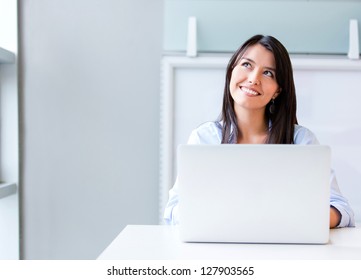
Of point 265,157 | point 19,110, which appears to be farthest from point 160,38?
point 265,157

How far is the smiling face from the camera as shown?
1.41m

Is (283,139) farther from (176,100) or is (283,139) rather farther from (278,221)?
(278,221)

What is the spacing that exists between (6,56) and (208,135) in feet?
2.83

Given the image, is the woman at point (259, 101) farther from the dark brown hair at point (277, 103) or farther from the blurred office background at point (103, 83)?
the blurred office background at point (103, 83)

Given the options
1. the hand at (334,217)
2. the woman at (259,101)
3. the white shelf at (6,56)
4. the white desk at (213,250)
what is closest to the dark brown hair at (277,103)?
the woman at (259,101)

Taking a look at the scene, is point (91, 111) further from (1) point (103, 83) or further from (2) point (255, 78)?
(2) point (255, 78)

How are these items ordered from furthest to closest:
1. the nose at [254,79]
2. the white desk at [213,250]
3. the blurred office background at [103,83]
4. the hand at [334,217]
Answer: the blurred office background at [103,83]
the nose at [254,79]
the hand at [334,217]
the white desk at [213,250]

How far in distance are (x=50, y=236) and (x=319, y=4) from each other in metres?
1.46

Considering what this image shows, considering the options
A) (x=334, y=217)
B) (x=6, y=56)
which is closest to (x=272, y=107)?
(x=334, y=217)

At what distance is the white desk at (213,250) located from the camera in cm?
79

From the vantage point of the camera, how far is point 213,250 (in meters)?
0.83

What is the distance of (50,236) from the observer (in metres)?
1.95

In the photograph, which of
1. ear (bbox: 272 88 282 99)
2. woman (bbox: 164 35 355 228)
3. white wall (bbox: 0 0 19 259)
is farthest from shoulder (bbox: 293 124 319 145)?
white wall (bbox: 0 0 19 259)

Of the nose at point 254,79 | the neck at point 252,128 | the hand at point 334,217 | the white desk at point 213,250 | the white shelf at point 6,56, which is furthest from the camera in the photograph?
the white shelf at point 6,56
